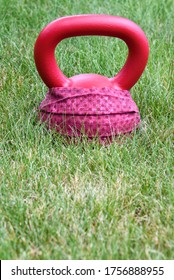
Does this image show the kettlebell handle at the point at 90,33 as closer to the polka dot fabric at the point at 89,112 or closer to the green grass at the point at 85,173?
the polka dot fabric at the point at 89,112

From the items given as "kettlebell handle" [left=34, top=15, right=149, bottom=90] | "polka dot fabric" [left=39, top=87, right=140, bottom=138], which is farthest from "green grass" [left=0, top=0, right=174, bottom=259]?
"kettlebell handle" [left=34, top=15, right=149, bottom=90]

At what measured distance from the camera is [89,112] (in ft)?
6.93

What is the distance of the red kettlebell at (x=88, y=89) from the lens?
2.11 meters

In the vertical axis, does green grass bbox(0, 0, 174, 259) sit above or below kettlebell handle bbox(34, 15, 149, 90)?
below

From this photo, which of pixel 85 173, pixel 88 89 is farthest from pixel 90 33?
pixel 85 173

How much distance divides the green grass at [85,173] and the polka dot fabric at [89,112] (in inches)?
1.8

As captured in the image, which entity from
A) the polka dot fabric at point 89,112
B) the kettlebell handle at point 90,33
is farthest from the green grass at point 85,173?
the kettlebell handle at point 90,33

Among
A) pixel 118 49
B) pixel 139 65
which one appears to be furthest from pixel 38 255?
pixel 118 49

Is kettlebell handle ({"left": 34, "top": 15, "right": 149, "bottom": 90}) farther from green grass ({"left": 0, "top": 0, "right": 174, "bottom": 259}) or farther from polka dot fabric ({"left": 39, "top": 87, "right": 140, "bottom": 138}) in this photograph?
green grass ({"left": 0, "top": 0, "right": 174, "bottom": 259})

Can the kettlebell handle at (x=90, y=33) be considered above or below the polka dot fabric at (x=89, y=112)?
above

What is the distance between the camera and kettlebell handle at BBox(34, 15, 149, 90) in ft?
6.91

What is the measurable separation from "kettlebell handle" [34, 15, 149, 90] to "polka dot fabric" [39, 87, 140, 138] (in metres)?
0.06

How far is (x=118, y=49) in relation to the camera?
2.78 meters

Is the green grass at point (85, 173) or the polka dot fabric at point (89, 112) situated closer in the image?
the green grass at point (85, 173)
